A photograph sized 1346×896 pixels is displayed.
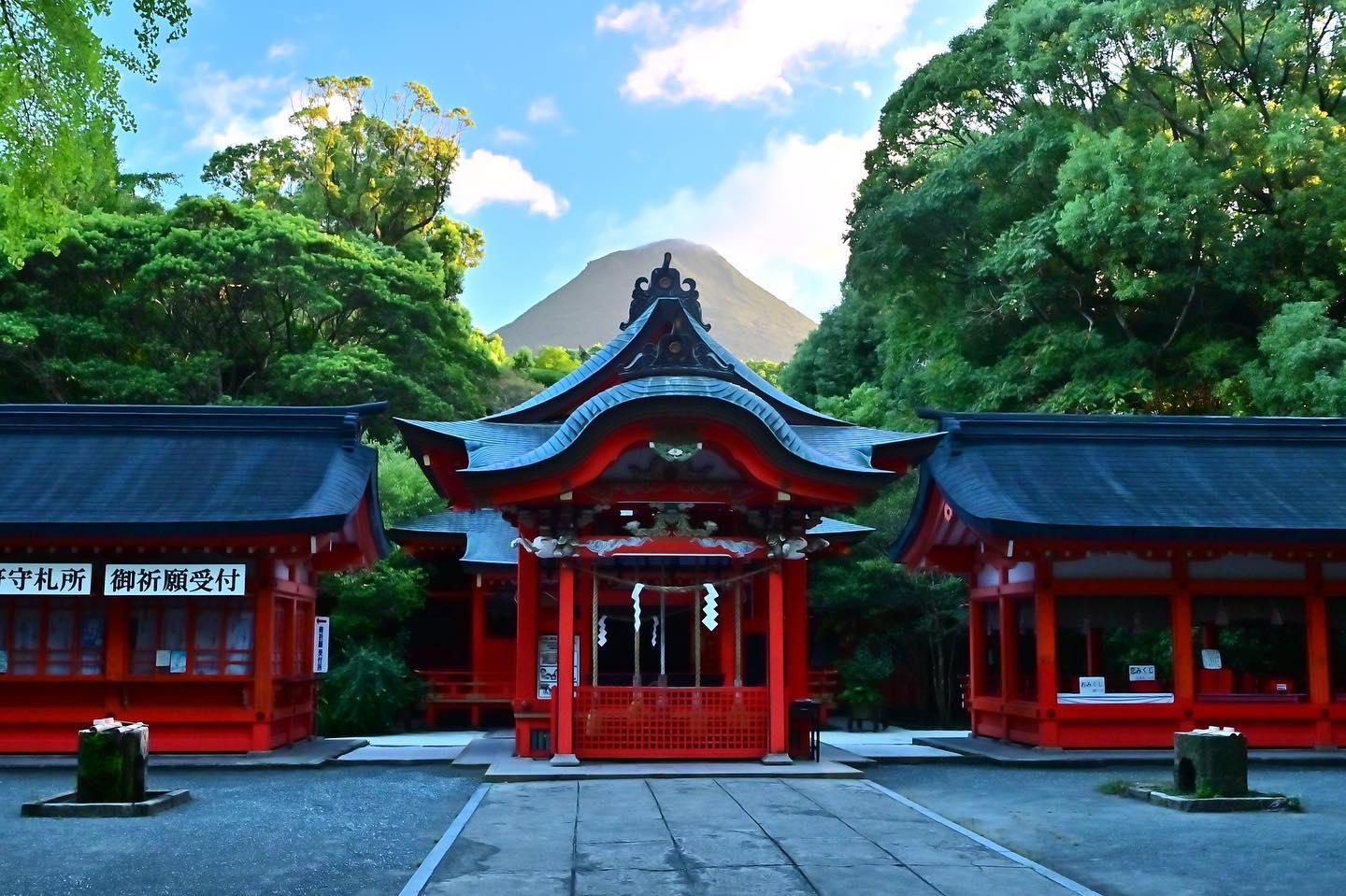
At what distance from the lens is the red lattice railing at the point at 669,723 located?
1595 centimetres

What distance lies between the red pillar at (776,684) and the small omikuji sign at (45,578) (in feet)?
31.2

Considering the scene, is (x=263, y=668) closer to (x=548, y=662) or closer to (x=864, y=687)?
(x=548, y=662)

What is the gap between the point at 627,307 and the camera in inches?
5620

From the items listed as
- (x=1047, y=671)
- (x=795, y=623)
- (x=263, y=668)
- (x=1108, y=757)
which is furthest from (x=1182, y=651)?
(x=263, y=668)

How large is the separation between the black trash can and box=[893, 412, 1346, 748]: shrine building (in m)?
3.75

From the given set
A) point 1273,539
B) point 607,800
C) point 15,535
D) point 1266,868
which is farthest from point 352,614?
point 1266,868

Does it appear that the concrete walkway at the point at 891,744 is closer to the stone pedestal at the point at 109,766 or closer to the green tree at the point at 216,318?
the stone pedestal at the point at 109,766

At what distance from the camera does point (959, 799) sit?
13.4 m

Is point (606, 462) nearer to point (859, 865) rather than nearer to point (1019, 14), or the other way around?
point (859, 865)

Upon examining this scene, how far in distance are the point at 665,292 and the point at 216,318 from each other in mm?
18473

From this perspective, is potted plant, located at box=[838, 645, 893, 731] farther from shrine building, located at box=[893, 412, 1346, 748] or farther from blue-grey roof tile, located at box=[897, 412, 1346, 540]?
blue-grey roof tile, located at box=[897, 412, 1346, 540]

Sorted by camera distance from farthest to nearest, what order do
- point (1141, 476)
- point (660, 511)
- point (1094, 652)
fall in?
point (1141, 476) < point (1094, 652) < point (660, 511)

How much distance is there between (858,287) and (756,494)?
20.0 meters

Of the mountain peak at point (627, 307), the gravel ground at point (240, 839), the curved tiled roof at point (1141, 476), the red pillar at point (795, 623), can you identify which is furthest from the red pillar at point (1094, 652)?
the mountain peak at point (627, 307)
